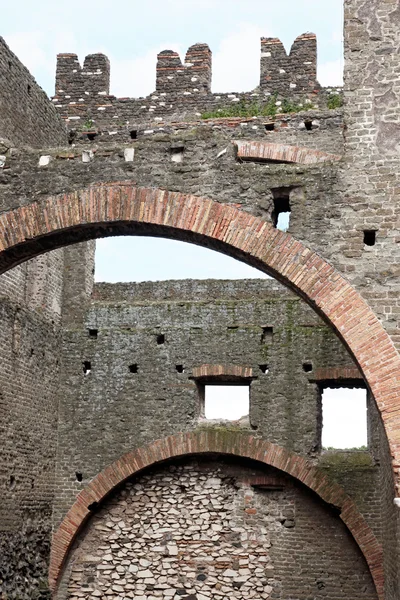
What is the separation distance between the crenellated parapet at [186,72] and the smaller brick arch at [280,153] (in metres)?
2.37

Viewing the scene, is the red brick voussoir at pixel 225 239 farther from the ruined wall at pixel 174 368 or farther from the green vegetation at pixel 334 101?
→ the green vegetation at pixel 334 101

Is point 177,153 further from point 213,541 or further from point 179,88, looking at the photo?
point 213,541

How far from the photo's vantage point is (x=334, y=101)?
567 inches

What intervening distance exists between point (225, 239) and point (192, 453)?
18.8 ft

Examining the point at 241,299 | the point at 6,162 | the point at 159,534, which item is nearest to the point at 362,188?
the point at 6,162

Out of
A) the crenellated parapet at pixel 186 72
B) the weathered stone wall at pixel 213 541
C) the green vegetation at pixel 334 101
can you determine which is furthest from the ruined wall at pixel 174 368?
the crenellated parapet at pixel 186 72

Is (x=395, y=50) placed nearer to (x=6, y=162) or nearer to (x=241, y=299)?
(x=6, y=162)

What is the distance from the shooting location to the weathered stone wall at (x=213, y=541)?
12906 millimetres

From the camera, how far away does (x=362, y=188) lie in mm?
8547

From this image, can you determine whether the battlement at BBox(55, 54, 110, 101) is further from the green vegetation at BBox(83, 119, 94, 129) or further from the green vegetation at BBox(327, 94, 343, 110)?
the green vegetation at BBox(327, 94, 343, 110)

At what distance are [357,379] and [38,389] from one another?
191 inches

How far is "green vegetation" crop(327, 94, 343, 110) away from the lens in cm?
Result: 1424

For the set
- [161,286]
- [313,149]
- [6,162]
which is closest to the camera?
[6,162]

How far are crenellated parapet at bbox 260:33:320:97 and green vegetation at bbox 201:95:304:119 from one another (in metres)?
0.27
